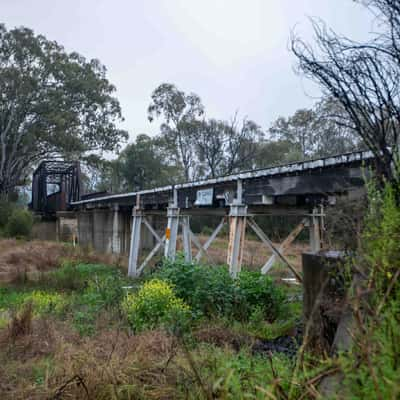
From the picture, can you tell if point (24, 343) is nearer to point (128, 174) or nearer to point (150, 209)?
point (150, 209)

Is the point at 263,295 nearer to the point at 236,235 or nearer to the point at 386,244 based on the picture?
the point at 236,235

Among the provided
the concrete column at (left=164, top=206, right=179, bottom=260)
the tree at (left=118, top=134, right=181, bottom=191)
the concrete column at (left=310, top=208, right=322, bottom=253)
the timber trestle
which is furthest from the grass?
the tree at (left=118, top=134, right=181, bottom=191)

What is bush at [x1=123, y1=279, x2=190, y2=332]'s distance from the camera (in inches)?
251

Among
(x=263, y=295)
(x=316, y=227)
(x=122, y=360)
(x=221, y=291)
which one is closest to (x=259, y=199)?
(x=263, y=295)

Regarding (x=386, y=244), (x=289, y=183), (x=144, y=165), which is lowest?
(x=386, y=244)

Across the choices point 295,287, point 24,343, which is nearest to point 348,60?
point 24,343

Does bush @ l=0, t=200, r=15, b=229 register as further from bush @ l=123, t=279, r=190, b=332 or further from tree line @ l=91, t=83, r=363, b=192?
bush @ l=123, t=279, r=190, b=332

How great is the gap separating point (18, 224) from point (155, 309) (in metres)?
23.7

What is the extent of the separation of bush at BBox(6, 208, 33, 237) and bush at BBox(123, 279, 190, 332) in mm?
22852

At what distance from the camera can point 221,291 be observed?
772cm

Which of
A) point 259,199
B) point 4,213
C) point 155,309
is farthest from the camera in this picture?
point 4,213

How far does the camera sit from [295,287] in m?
13.7

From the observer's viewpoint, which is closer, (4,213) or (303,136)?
(4,213)

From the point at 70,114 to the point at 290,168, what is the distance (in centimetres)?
2846
